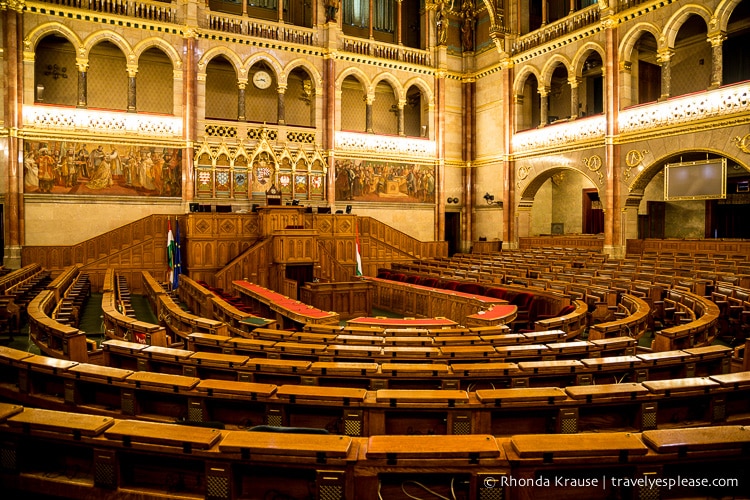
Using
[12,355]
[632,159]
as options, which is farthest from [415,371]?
[632,159]

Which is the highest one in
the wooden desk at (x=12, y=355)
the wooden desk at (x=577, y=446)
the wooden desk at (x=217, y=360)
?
the wooden desk at (x=12, y=355)

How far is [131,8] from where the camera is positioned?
1625 centimetres

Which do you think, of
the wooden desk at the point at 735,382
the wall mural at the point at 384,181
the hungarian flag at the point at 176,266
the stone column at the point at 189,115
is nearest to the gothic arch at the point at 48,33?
the stone column at the point at 189,115

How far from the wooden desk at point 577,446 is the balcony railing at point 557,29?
17623 millimetres

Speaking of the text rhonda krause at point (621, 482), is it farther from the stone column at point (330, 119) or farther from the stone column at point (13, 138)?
the stone column at point (330, 119)

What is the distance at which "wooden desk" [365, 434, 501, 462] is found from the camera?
210 centimetres

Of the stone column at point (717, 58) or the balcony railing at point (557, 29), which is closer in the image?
the stone column at point (717, 58)

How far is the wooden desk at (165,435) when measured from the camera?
7.23 ft

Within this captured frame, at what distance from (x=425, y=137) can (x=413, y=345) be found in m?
16.9

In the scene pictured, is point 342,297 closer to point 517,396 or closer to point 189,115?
point 517,396

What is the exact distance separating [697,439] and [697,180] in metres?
Answer: 14.9

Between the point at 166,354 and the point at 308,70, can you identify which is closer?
the point at 166,354

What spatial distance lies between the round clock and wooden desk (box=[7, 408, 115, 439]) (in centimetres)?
1904

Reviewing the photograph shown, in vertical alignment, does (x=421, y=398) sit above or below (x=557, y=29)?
below
